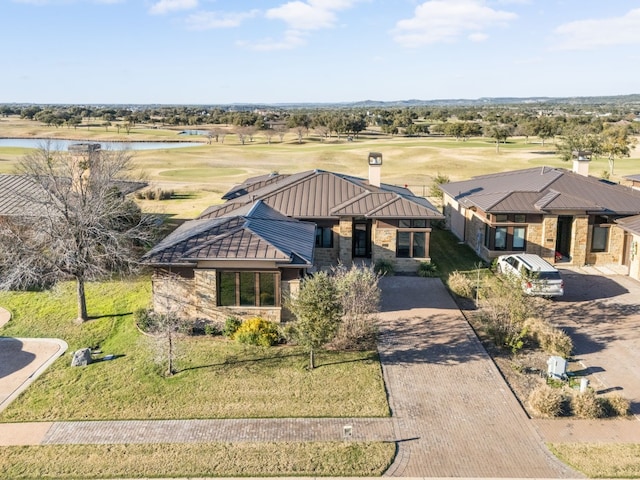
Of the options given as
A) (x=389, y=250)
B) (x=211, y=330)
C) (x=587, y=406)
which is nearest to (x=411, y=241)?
(x=389, y=250)

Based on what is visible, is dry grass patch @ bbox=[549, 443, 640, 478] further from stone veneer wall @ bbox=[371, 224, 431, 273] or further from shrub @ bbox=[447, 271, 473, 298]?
stone veneer wall @ bbox=[371, 224, 431, 273]

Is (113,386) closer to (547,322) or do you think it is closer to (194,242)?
(194,242)

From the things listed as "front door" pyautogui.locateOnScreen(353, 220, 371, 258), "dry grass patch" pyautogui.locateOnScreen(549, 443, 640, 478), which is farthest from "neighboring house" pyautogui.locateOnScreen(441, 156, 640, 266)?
"dry grass patch" pyautogui.locateOnScreen(549, 443, 640, 478)

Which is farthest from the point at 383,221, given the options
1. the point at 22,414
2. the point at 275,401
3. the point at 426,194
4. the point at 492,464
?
the point at 426,194

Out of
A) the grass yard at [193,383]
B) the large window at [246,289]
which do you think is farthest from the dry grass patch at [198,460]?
the large window at [246,289]

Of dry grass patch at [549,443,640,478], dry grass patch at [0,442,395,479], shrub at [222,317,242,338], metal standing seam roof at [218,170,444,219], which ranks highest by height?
metal standing seam roof at [218,170,444,219]
